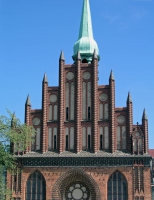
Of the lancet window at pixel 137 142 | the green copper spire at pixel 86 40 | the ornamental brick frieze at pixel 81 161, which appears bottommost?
the ornamental brick frieze at pixel 81 161

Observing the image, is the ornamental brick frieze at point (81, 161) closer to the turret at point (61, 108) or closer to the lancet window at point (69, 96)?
the turret at point (61, 108)

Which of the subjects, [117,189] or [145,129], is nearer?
[117,189]

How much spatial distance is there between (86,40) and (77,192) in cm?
1459

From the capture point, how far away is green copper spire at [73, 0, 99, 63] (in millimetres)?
46125

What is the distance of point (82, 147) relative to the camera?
41.7 meters

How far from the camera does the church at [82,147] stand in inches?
1598

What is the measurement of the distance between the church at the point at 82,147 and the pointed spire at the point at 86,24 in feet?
14.4

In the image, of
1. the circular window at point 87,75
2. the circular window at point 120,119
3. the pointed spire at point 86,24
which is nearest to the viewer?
the circular window at point 120,119

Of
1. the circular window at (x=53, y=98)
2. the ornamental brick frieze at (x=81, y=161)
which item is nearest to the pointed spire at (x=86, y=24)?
the circular window at (x=53, y=98)

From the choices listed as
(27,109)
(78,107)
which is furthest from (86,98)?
(27,109)

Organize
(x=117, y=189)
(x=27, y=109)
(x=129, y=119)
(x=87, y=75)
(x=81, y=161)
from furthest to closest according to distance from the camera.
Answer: (x=87, y=75) < (x=27, y=109) < (x=129, y=119) < (x=81, y=161) < (x=117, y=189)

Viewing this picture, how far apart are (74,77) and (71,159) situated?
751 centimetres

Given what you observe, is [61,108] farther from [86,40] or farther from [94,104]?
[86,40]

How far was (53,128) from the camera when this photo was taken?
42.3 metres
